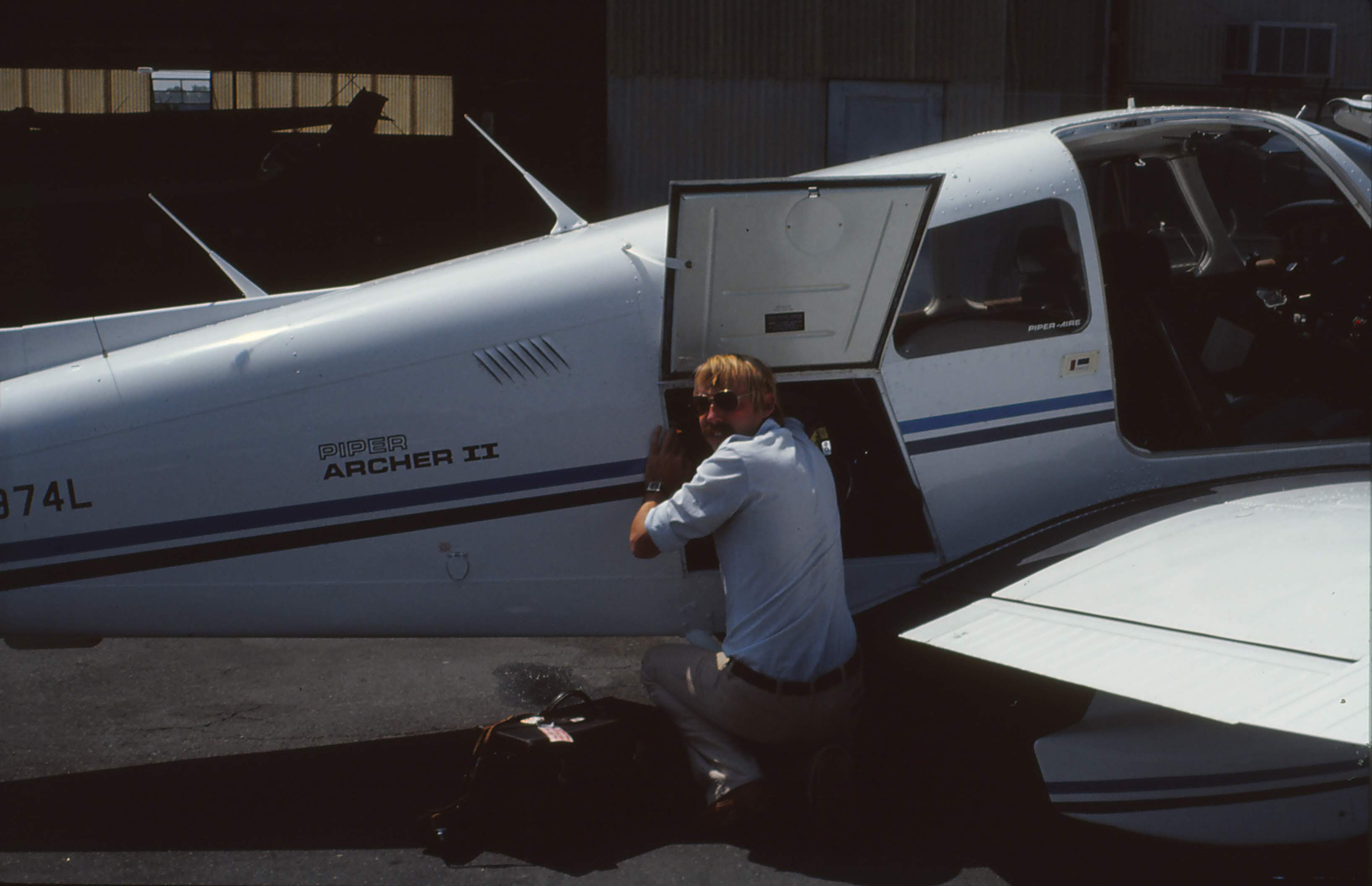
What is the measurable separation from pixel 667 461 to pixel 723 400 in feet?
1.13

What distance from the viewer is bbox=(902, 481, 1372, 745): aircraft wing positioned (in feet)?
9.96

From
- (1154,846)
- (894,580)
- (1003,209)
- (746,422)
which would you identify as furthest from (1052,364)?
(1154,846)

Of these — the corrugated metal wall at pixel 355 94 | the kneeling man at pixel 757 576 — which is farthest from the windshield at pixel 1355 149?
the corrugated metal wall at pixel 355 94

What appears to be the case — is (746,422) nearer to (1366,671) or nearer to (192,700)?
(1366,671)

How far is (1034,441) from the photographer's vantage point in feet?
14.6

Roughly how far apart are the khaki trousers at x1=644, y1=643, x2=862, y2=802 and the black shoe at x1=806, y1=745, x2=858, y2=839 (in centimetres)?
11

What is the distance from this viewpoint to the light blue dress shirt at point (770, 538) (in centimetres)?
379

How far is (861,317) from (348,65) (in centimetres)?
1466

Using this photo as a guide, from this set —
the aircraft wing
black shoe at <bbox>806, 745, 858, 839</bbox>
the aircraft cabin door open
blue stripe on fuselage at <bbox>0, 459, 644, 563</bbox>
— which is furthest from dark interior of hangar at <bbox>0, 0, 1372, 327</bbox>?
black shoe at <bbox>806, 745, 858, 839</bbox>

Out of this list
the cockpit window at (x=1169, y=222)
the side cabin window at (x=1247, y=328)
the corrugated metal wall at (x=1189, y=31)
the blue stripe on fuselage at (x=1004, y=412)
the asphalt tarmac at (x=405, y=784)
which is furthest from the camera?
the corrugated metal wall at (x=1189, y=31)

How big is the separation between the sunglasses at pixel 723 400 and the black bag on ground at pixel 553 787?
3.53ft

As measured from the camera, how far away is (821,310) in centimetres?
412

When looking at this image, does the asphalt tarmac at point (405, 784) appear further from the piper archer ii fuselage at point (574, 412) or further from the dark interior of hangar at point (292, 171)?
the dark interior of hangar at point (292, 171)

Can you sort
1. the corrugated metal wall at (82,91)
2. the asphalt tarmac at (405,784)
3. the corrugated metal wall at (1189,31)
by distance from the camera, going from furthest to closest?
1. the corrugated metal wall at (82,91)
2. the corrugated metal wall at (1189,31)
3. the asphalt tarmac at (405,784)
